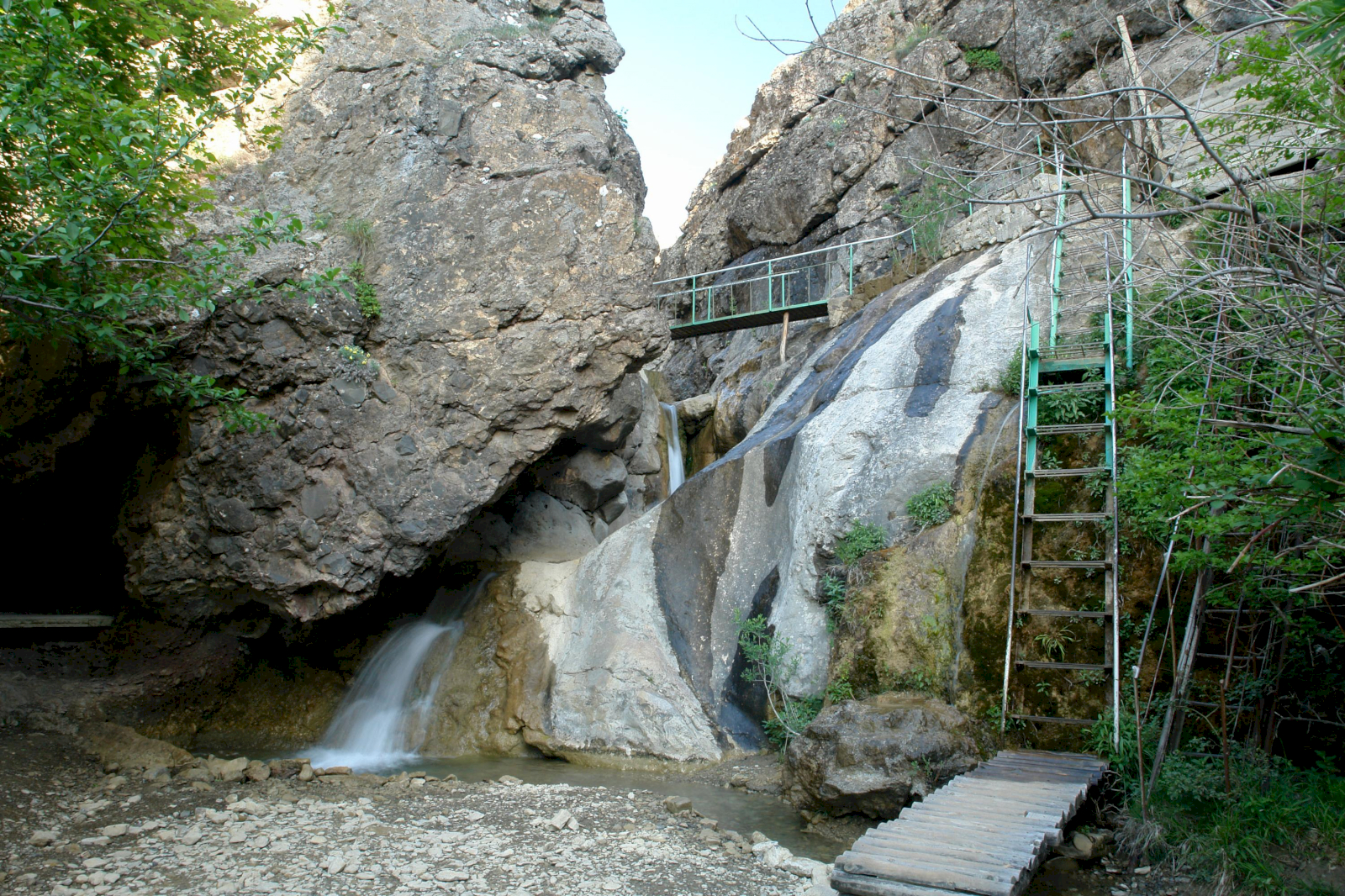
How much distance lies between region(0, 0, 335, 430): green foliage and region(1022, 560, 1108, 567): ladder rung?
6.66 m

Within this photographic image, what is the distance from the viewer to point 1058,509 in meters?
7.99

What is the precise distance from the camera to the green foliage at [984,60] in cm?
1830

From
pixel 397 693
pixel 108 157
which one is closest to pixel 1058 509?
pixel 397 693

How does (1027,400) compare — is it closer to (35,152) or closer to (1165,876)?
(1165,876)

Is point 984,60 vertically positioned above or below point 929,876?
above

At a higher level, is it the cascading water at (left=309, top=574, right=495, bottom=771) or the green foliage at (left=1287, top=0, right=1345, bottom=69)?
the green foliage at (left=1287, top=0, right=1345, bottom=69)

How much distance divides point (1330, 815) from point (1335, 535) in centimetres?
157

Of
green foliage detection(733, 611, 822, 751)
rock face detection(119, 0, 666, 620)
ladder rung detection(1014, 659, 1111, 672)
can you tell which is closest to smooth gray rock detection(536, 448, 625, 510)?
rock face detection(119, 0, 666, 620)

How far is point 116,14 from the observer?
7.27 m

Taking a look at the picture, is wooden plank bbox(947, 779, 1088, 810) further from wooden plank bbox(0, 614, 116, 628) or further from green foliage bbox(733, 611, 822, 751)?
wooden plank bbox(0, 614, 116, 628)

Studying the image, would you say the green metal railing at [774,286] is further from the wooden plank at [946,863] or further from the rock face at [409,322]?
the wooden plank at [946,863]

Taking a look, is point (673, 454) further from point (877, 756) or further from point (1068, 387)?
point (877, 756)

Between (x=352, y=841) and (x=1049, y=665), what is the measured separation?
557cm

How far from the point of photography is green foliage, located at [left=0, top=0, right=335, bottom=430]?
5.68 meters
